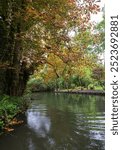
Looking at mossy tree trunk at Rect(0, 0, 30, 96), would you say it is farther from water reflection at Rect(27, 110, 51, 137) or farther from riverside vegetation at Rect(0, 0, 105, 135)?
water reflection at Rect(27, 110, 51, 137)

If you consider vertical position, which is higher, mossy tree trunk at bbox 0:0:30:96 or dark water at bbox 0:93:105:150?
mossy tree trunk at bbox 0:0:30:96

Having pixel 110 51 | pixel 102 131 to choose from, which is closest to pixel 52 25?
pixel 102 131

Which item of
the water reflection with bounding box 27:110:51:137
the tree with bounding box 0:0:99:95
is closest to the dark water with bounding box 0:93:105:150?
the water reflection with bounding box 27:110:51:137

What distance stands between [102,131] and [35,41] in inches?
234

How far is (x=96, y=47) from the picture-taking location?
4200 centimetres

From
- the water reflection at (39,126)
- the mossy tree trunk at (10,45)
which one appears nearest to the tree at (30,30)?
the mossy tree trunk at (10,45)

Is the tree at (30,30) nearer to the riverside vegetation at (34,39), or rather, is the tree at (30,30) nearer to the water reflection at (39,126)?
the riverside vegetation at (34,39)

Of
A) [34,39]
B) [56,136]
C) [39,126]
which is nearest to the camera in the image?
[56,136]

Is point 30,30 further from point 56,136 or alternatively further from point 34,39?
point 56,136

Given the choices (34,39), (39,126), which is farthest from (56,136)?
(34,39)

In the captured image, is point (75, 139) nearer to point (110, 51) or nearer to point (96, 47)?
point (110, 51)

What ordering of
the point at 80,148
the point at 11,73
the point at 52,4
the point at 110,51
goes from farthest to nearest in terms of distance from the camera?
1. the point at 11,73
2. the point at 52,4
3. the point at 80,148
4. the point at 110,51

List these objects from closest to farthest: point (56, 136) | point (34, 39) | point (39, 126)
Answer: point (56, 136)
point (39, 126)
point (34, 39)

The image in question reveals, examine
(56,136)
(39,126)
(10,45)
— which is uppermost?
(10,45)
